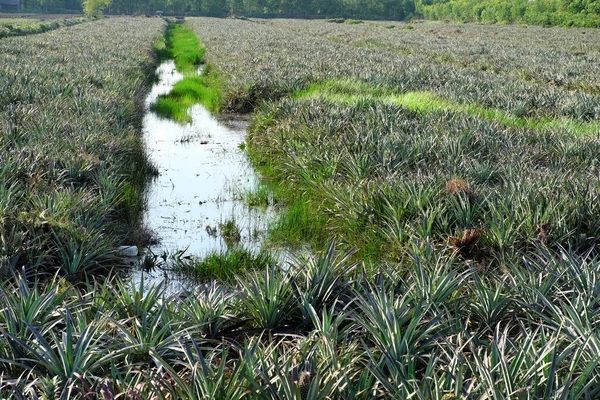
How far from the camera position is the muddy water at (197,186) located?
5.13 metres

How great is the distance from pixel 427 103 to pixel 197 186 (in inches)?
187

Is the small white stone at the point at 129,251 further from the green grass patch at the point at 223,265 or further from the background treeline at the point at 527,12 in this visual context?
the background treeline at the point at 527,12

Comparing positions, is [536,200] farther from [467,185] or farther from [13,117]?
[13,117]

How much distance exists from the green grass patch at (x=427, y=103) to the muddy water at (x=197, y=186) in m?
1.92

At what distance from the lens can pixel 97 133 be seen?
664 cm

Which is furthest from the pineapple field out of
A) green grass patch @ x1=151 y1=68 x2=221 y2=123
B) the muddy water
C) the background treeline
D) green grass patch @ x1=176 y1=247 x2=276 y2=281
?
the background treeline

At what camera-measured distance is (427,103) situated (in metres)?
9.56

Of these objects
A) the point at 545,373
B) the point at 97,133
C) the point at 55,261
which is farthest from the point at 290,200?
the point at 545,373

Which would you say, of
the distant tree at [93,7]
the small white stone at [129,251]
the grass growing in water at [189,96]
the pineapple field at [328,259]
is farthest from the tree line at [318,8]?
the small white stone at [129,251]

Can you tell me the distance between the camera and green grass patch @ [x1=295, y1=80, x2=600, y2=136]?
26.9ft

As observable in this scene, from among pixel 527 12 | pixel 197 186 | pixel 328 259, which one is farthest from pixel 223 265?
pixel 527 12

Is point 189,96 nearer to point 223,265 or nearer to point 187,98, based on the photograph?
point 187,98

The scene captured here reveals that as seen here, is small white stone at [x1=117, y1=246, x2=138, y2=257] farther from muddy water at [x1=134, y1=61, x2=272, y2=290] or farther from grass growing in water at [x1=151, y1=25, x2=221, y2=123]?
grass growing in water at [x1=151, y1=25, x2=221, y2=123]

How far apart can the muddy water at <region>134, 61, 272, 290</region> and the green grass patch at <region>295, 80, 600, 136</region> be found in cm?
192
